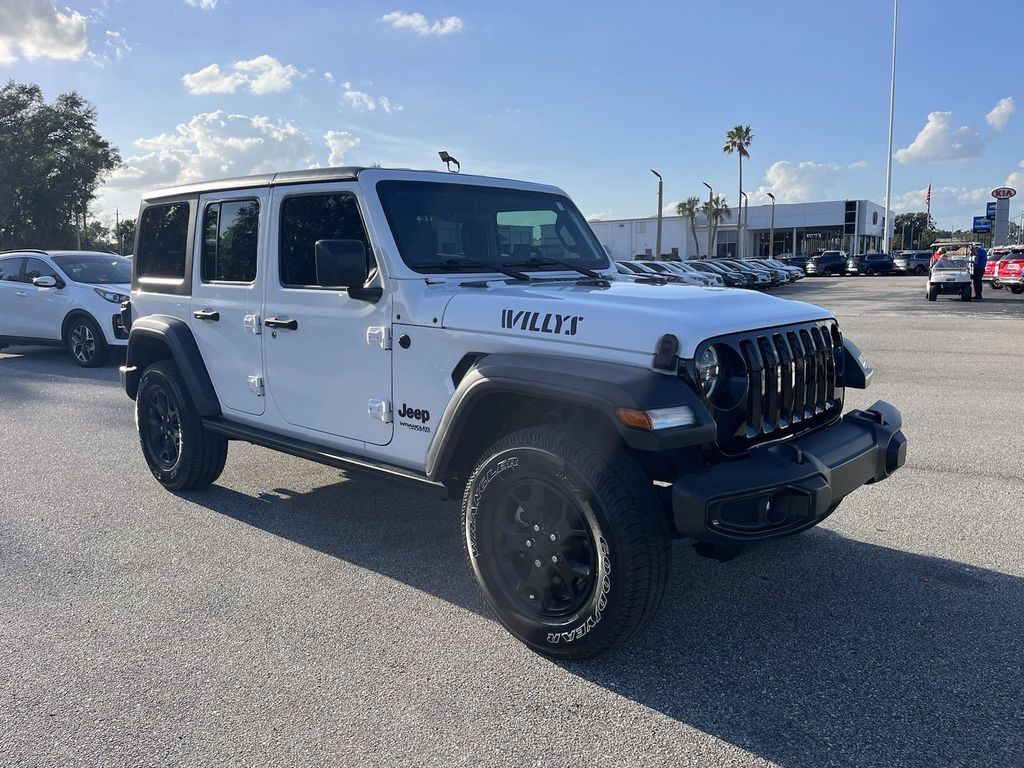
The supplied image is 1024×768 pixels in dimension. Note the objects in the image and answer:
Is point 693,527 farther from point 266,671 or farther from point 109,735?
point 109,735

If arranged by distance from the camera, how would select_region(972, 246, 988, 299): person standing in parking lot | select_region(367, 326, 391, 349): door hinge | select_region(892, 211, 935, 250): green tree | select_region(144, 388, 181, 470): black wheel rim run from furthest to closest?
select_region(892, 211, 935, 250): green tree < select_region(972, 246, 988, 299): person standing in parking lot < select_region(144, 388, 181, 470): black wheel rim < select_region(367, 326, 391, 349): door hinge

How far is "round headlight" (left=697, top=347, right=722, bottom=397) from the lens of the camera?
3045 millimetres

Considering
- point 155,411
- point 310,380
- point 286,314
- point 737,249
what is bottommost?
point 155,411

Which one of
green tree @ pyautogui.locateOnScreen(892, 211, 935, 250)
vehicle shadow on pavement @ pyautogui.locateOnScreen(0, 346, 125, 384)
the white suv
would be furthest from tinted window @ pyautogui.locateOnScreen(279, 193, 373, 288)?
green tree @ pyautogui.locateOnScreen(892, 211, 935, 250)

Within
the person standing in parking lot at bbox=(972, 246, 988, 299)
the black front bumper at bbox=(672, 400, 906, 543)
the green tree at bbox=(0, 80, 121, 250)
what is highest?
the green tree at bbox=(0, 80, 121, 250)

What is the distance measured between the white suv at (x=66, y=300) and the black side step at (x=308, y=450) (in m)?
6.82

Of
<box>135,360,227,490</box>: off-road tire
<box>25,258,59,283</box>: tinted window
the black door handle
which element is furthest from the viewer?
<box>25,258,59,283</box>: tinted window

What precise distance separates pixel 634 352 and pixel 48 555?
11.3 feet

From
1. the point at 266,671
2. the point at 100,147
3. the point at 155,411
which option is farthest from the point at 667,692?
the point at 100,147

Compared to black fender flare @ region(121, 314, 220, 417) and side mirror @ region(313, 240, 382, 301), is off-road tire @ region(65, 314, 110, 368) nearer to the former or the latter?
black fender flare @ region(121, 314, 220, 417)

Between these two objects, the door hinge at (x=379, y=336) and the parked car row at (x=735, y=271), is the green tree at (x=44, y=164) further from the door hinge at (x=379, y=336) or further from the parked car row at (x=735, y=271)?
the door hinge at (x=379, y=336)

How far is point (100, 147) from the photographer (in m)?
39.9

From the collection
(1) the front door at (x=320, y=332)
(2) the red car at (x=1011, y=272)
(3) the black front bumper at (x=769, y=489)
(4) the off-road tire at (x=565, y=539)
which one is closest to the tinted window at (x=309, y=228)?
(1) the front door at (x=320, y=332)

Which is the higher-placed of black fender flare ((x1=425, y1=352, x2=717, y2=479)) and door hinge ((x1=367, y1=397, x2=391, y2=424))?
black fender flare ((x1=425, y1=352, x2=717, y2=479))
